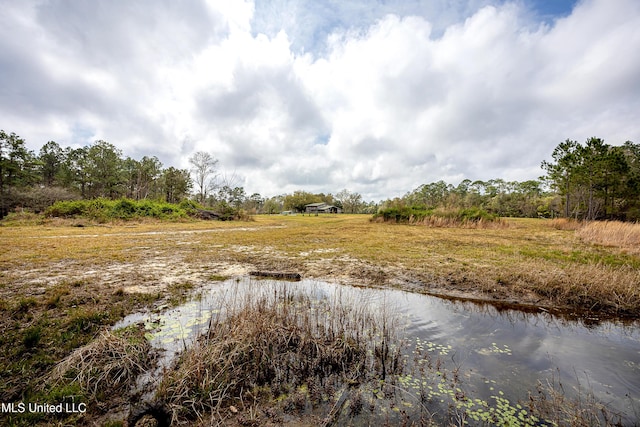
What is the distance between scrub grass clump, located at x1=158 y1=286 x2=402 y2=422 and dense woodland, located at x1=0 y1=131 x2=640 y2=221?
28.5m

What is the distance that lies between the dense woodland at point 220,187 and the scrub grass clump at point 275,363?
93.7 ft

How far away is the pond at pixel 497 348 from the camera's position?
322 centimetres

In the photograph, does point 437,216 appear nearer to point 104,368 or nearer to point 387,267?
point 387,267

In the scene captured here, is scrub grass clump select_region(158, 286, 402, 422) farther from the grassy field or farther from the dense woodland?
the dense woodland

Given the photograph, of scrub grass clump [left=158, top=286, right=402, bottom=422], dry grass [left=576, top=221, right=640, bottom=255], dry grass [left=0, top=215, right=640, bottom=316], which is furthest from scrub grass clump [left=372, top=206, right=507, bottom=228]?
scrub grass clump [left=158, top=286, right=402, bottom=422]

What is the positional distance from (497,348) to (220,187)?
58.3m

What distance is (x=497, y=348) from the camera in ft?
14.1

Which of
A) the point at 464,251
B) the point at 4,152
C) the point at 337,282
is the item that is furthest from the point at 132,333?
the point at 4,152

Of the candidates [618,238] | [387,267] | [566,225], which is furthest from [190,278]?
[566,225]

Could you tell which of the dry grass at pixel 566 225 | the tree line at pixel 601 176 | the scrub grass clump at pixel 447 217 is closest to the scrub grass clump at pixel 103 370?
the scrub grass clump at pixel 447 217

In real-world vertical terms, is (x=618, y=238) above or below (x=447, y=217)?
below

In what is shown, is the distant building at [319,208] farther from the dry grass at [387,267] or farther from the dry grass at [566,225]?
the dry grass at [387,267]

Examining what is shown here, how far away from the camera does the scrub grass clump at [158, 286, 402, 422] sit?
292 centimetres

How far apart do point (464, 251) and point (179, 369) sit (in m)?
12.3
